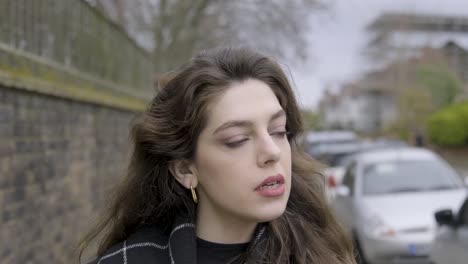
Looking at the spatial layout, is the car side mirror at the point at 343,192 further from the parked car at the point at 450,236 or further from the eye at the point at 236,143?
the eye at the point at 236,143

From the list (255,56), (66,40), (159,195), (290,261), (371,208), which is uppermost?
(66,40)

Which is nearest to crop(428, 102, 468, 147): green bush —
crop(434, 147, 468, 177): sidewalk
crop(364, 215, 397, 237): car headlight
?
crop(434, 147, 468, 177): sidewalk

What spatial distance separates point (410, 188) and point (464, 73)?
23324mm

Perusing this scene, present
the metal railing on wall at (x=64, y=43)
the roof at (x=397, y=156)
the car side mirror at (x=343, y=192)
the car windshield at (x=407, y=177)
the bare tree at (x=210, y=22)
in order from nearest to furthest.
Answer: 1. the metal railing on wall at (x=64, y=43)
2. the car windshield at (x=407, y=177)
3. the car side mirror at (x=343, y=192)
4. the roof at (x=397, y=156)
5. the bare tree at (x=210, y=22)

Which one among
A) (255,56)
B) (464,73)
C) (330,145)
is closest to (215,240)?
(255,56)

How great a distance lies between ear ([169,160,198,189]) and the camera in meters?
2.21

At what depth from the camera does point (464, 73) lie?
2925cm

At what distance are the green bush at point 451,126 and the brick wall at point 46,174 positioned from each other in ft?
86.3

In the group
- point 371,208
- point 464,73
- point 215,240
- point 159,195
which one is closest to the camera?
point 215,240

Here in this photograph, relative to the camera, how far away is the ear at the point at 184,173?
2207mm

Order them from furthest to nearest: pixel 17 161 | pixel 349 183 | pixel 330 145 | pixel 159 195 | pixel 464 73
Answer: pixel 464 73, pixel 330 145, pixel 349 183, pixel 17 161, pixel 159 195

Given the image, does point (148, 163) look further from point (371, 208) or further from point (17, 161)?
point (371, 208)

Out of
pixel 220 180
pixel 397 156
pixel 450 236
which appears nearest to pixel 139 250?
pixel 220 180

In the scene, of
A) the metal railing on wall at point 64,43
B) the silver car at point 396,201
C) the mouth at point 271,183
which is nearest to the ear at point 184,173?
the mouth at point 271,183
